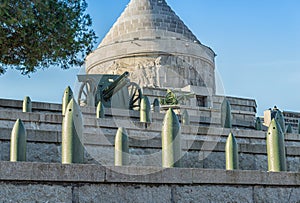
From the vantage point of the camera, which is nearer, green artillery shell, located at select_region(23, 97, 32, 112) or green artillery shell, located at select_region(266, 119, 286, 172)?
green artillery shell, located at select_region(266, 119, 286, 172)

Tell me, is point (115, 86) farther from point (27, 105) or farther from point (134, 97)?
point (27, 105)

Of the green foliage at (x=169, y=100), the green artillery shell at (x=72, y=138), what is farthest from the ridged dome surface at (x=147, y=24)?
the green artillery shell at (x=72, y=138)

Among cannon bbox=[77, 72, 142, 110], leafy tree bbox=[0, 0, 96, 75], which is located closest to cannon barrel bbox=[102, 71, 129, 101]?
cannon bbox=[77, 72, 142, 110]

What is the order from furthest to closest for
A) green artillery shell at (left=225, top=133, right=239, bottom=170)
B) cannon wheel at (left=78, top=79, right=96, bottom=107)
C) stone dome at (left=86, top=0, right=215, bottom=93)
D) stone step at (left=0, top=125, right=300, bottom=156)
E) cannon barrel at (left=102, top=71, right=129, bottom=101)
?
stone dome at (left=86, top=0, right=215, bottom=93) < cannon wheel at (left=78, top=79, right=96, bottom=107) < cannon barrel at (left=102, top=71, right=129, bottom=101) < stone step at (left=0, top=125, right=300, bottom=156) < green artillery shell at (left=225, top=133, right=239, bottom=170)

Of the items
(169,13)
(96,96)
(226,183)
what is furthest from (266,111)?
(169,13)

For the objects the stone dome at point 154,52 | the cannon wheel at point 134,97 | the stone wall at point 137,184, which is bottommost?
the stone wall at point 137,184

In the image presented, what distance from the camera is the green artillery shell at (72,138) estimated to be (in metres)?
5.61

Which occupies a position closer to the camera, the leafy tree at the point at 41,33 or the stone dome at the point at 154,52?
the leafy tree at the point at 41,33

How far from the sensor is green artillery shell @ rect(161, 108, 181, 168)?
6059mm

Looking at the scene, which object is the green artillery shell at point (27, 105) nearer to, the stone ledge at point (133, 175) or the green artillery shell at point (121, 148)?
the green artillery shell at point (121, 148)

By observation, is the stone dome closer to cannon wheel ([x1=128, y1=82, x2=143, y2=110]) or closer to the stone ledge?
cannon wheel ([x1=128, y1=82, x2=143, y2=110])

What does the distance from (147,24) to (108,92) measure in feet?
67.9

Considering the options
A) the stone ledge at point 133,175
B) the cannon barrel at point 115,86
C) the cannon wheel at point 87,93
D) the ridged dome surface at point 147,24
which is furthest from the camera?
the ridged dome surface at point 147,24

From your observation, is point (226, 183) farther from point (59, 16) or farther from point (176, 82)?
point (176, 82)
